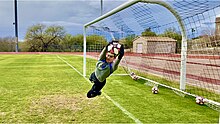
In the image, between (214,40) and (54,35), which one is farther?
(54,35)

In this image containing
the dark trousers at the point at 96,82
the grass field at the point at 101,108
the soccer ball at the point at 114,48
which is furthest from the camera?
the grass field at the point at 101,108

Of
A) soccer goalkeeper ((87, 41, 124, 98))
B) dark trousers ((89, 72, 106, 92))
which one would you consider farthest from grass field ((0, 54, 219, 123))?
soccer goalkeeper ((87, 41, 124, 98))

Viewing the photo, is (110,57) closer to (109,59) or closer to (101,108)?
(109,59)

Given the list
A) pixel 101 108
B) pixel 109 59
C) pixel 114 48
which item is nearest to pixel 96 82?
pixel 109 59

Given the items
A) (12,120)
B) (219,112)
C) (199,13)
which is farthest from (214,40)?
(12,120)

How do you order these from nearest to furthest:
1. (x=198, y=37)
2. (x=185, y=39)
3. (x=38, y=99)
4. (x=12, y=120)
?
(x=12, y=120) < (x=198, y=37) < (x=38, y=99) < (x=185, y=39)

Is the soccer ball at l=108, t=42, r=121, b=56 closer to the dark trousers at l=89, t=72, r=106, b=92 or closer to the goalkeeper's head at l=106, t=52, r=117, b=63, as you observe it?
the goalkeeper's head at l=106, t=52, r=117, b=63

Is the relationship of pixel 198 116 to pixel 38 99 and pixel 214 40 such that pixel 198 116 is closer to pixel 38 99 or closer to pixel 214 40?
pixel 214 40

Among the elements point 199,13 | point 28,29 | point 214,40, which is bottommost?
point 214,40

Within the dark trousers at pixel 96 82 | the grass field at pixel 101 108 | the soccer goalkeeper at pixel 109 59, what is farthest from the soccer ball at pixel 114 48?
the grass field at pixel 101 108

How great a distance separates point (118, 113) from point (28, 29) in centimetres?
4933

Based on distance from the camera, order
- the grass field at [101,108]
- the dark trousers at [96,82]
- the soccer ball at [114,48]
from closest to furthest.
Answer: the soccer ball at [114,48] < the dark trousers at [96,82] < the grass field at [101,108]

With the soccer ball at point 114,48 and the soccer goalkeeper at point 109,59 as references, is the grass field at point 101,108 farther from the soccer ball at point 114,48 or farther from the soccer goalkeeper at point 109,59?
the soccer ball at point 114,48

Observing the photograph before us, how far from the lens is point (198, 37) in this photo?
5.11 metres
